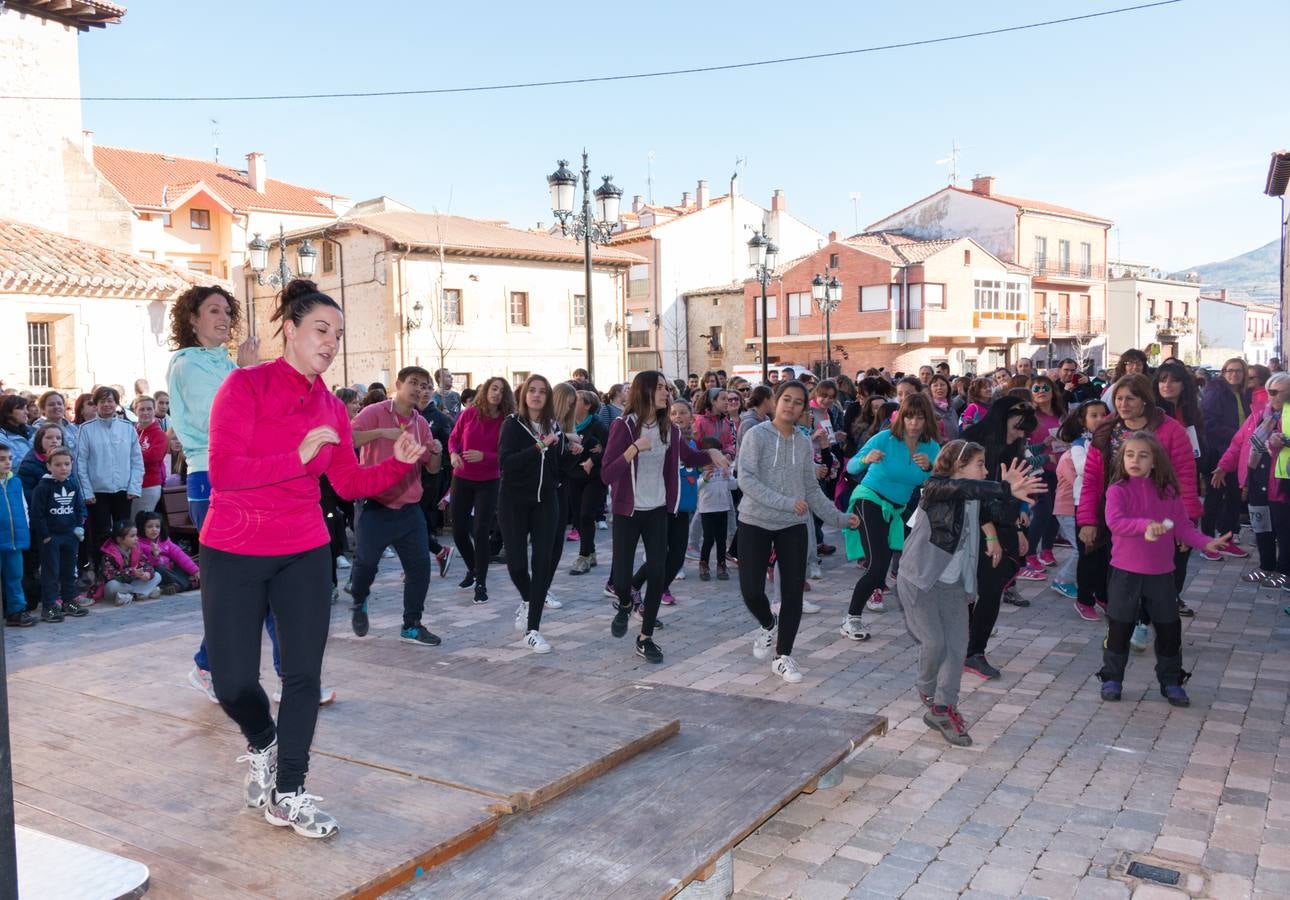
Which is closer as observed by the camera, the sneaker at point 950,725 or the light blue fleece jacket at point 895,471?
the sneaker at point 950,725

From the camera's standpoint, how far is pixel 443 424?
423 inches

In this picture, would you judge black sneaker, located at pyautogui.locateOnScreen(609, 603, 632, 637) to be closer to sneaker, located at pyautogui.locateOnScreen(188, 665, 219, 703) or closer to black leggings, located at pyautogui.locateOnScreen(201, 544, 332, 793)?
sneaker, located at pyautogui.locateOnScreen(188, 665, 219, 703)

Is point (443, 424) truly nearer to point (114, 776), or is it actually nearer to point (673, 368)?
point (114, 776)

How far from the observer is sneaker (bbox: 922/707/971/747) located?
17.5 feet

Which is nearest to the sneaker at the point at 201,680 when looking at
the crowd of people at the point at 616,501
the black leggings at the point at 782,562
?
the crowd of people at the point at 616,501

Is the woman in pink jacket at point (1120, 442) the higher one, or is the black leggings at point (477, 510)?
the woman in pink jacket at point (1120, 442)

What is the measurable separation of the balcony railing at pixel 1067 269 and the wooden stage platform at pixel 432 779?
52271mm

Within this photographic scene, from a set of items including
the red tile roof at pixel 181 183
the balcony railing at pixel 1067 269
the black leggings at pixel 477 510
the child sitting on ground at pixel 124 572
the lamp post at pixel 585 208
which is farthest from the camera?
the balcony railing at pixel 1067 269

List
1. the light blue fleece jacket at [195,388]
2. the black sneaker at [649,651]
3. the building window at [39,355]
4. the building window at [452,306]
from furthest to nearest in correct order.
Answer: the building window at [452,306], the building window at [39,355], the black sneaker at [649,651], the light blue fleece jacket at [195,388]

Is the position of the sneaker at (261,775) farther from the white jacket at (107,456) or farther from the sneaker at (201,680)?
the white jacket at (107,456)

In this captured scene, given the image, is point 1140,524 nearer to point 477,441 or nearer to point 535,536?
point 535,536

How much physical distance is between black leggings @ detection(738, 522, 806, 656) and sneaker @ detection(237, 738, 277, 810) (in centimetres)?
332

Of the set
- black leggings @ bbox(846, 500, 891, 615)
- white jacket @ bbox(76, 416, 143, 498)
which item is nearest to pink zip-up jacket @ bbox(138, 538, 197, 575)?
white jacket @ bbox(76, 416, 143, 498)

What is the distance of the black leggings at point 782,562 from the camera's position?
6.36 m
